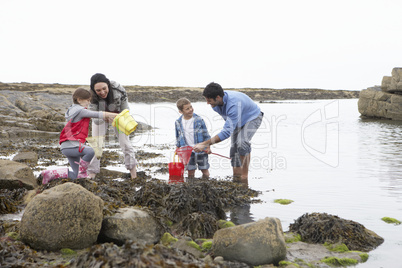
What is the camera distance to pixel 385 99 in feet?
84.0

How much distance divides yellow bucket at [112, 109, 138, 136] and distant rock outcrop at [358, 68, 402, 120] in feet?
73.0

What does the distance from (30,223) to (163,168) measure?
16.5ft

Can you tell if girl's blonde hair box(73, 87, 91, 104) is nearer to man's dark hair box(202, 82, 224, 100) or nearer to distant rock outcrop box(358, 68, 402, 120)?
man's dark hair box(202, 82, 224, 100)

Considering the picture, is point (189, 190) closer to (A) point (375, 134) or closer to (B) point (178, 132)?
(B) point (178, 132)

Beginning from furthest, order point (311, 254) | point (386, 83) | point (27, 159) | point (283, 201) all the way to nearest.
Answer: point (386, 83) → point (27, 159) → point (283, 201) → point (311, 254)

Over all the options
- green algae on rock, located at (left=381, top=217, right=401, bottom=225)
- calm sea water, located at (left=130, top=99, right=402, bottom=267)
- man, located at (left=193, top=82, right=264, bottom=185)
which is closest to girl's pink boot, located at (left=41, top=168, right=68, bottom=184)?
calm sea water, located at (left=130, top=99, right=402, bottom=267)

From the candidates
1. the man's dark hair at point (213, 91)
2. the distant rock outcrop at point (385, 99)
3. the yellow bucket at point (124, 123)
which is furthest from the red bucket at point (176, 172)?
the distant rock outcrop at point (385, 99)

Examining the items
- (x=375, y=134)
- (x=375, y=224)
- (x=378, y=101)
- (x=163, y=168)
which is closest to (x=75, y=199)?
(x=375, y=224)

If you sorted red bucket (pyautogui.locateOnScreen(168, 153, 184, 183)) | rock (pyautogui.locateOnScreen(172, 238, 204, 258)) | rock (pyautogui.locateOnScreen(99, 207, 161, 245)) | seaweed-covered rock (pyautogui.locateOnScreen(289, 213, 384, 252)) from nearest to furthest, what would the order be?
rock (pyautogui.locateOnScreen(172, 238, 204, 258))
rock (pyautogui.locateOnScreen(99, 207, 161, 245))
seaweed-covered rock (pyautogui.locateOnScreen(289, 213, 384, 252))
red bucket (pyautogui.locateOnScreen(168, 153, 184, 183))

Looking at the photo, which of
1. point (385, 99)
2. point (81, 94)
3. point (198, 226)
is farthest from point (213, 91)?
point (385, 99)

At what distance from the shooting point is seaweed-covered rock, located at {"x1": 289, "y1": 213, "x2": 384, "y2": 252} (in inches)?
176

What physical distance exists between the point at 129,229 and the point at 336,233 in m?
2.30

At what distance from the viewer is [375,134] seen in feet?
58.1

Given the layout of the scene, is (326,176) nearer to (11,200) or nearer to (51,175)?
(51,175)
